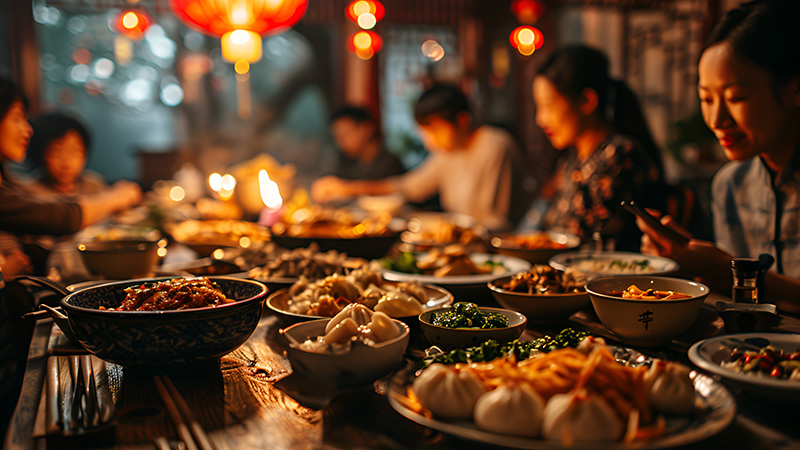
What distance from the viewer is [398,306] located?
4.56 feet

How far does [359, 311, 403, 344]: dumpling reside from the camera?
1.11 m

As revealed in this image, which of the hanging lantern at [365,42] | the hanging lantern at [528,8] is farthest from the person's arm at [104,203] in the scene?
the hanging lantern at [528,8]

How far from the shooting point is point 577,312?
157cm

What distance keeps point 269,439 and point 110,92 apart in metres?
8.97

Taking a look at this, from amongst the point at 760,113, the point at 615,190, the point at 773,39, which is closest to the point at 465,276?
the point at 760,113

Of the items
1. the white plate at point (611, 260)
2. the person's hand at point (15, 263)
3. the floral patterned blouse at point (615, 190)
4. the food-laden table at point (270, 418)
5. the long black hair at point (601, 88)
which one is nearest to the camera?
the food-laden table at point (270, 418)

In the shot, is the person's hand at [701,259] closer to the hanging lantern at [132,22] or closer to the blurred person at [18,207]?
the blurred person at [18,207]

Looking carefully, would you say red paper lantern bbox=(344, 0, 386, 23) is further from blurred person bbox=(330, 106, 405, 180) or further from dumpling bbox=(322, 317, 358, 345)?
dumpling bbox=(322, 317, 358, 345)

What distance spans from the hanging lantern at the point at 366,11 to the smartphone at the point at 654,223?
534 cm

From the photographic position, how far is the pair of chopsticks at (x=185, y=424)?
2.85ft

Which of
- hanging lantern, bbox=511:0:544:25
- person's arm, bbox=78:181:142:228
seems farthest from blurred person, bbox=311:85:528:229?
hanging lantern, bbox=511:0:544:25

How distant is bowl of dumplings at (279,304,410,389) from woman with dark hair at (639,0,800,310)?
108cm

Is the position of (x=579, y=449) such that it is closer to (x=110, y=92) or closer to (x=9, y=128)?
(x=9, y=128)

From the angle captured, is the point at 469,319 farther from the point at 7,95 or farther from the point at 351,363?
the point at 7,95
